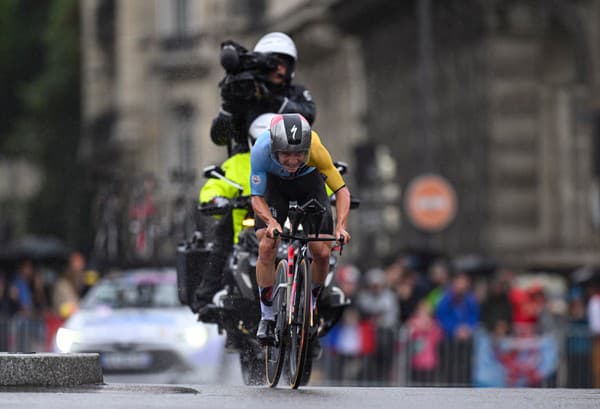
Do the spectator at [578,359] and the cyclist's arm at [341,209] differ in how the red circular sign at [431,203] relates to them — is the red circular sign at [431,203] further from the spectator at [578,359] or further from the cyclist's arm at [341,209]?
the cyclist's arm at [341,209]

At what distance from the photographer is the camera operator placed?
48.3ft

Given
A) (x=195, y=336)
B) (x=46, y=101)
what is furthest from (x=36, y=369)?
(x=46, y=101)

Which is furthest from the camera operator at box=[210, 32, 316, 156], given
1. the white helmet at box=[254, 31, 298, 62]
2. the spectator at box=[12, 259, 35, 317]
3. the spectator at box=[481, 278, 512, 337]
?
the spectator at box=[12, 259, 35, 317]

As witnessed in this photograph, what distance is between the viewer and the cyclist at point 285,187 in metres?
12.5

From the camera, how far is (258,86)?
1475 centimetres

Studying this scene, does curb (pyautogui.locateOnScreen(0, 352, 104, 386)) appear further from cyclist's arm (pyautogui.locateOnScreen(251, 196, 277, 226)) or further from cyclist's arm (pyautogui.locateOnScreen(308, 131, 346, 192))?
cyclist's arm (pyautogui.locateOnScreen(308, 131, 346, 192))

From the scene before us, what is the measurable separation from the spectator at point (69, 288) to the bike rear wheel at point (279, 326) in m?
11.8

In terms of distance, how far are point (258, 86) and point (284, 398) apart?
371 centimetres

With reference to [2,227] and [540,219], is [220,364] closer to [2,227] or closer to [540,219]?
[540,219]

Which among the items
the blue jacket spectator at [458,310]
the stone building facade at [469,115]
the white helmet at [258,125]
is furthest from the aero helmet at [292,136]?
the stone building facade at [469,115]

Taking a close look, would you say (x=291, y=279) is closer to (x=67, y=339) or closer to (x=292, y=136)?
(x=292, y=136)

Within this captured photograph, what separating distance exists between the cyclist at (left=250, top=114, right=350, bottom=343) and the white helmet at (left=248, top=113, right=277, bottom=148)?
70.1 inches

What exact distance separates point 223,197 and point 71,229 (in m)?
48.1

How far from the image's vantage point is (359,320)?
25141 mm
